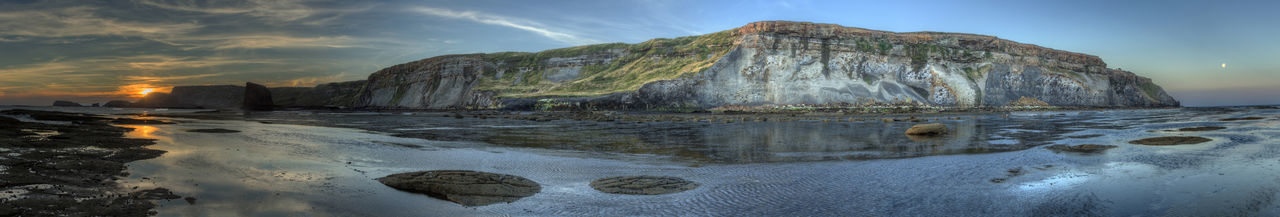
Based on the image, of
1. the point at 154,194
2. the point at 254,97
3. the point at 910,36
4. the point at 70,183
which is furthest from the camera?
the point at 254,97

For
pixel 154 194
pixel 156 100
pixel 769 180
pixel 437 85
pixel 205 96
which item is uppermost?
pixel 437 85

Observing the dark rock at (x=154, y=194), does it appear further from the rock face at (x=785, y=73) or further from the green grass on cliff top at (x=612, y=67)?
the green grass on cliff top at (x=612, y=67)

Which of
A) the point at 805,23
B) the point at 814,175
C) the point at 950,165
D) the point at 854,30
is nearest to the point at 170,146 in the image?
the point at 814,175

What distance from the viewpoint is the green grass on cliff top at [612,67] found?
307 feet

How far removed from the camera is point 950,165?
1135cm

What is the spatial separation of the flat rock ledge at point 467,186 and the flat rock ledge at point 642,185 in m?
1.09

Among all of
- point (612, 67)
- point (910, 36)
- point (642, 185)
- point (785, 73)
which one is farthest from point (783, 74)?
point (642, 185)

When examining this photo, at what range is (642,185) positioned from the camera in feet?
28.4

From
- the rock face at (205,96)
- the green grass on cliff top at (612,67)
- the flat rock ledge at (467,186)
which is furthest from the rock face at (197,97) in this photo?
the flat rock ledge at (467,186)

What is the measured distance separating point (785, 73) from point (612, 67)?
138 feet

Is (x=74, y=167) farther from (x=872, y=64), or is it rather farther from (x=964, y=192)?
(x=872, y=64)

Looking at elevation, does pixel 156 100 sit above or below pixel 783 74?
below

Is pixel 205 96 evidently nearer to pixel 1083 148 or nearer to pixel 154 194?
pixel 154 194

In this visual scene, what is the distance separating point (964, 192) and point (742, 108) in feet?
236
